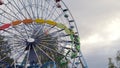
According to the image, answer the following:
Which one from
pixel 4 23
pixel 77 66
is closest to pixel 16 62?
pixel 4 23

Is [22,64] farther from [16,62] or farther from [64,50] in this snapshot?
[64,50]

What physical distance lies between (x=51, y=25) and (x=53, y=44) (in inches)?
100

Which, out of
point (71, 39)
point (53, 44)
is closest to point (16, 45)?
point (53, 44)

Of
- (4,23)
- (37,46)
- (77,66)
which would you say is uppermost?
(4,23)

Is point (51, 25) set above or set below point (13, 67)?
above

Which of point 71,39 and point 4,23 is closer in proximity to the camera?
point 4,23

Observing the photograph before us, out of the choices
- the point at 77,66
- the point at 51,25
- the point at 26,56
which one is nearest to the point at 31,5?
the point at 51,25

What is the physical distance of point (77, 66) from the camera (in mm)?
43875

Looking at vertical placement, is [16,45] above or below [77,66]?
above

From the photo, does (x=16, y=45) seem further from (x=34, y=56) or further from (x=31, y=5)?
(x=31, y=5)

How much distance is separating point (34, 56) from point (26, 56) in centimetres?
104

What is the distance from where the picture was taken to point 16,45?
41969mm

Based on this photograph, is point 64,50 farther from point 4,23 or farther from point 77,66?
point 4,23

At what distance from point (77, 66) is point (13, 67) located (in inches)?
306
